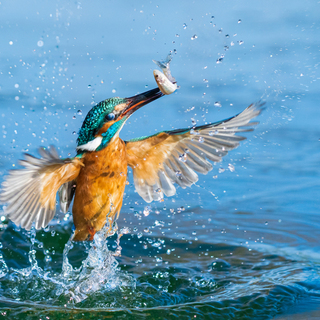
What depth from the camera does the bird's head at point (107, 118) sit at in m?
3.19

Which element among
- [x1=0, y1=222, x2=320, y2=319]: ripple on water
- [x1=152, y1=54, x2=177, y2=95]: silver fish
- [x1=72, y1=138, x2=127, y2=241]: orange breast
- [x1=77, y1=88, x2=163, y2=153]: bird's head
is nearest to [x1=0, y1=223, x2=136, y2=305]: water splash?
[x1=0, y1=222, x2=320, y2=319]: ripple on water

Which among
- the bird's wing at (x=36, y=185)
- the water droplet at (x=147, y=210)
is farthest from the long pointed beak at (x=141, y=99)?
the water droplet at (x=147, y=210)

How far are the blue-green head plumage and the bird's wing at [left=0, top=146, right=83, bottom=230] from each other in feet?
0.68

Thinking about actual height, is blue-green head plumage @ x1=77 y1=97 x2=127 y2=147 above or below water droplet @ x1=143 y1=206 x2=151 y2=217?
above

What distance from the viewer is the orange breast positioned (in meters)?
3.25

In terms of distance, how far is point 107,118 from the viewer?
3193 mm

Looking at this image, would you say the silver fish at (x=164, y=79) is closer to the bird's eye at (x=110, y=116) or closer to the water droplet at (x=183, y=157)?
the bird's eye at (x=110, y=116)

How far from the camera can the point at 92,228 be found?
3.48 metres

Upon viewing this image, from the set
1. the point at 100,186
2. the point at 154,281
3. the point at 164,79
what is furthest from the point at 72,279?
the point at 164,79

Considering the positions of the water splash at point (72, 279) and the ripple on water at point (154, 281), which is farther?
the water splash at point (72, 279)

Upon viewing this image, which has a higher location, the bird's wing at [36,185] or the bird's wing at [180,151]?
the bird's wing at [180,151]

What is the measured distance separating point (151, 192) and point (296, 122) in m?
3.48

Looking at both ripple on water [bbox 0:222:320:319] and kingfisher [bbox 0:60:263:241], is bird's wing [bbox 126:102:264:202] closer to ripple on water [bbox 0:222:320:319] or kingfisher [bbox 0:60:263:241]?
kingfisher [bbox 0:60:263:241]

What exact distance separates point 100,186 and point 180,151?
0.74 meters
